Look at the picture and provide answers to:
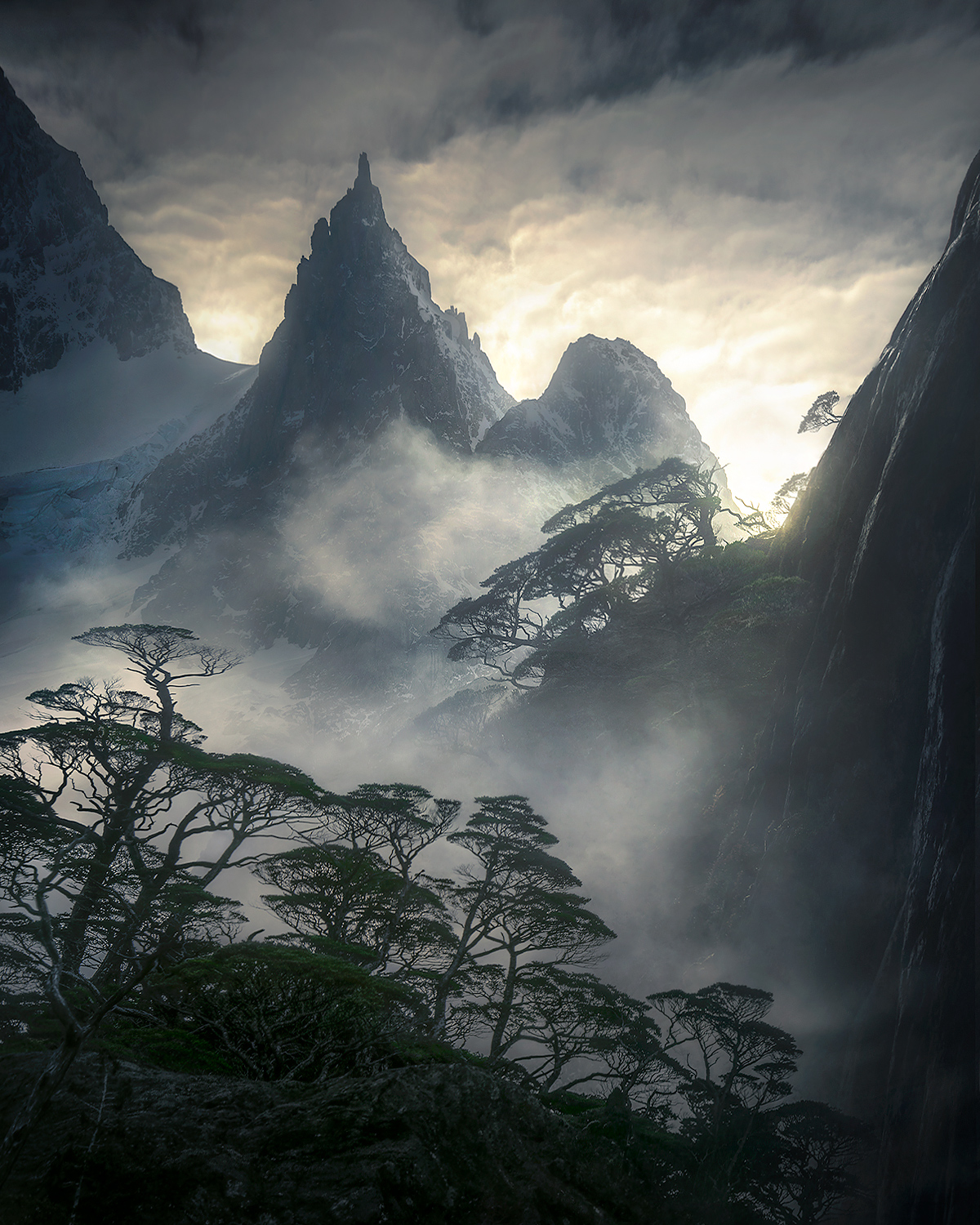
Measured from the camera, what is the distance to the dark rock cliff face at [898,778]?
319 inches

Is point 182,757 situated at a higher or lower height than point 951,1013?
higher

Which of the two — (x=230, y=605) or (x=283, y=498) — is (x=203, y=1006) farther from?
(x=283, y=498)

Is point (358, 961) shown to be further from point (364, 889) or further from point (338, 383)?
point (338, 383)

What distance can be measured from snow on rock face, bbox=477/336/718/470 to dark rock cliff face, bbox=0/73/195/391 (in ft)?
344

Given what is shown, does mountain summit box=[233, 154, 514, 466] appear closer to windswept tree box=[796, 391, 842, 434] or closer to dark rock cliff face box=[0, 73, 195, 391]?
dark rock cliff face box=[0, 73, 195, 391]

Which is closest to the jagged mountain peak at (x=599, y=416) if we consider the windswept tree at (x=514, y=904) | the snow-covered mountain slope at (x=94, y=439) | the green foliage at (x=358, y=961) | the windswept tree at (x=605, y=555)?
the windswept tree at (x=605, y=555)

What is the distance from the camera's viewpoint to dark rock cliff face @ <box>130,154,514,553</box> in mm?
107125

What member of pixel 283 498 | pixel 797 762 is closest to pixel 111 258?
pixel 283 498

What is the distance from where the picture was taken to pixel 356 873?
15.8m

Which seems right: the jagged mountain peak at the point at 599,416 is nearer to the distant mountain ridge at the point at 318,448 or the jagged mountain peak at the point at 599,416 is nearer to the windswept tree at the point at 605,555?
the distant mountain ridge at the point at 318,448

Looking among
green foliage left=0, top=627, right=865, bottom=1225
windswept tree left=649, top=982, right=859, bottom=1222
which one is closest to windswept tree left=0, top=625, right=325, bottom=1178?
green foliage left=0, top=627, right=865, bottom=1225

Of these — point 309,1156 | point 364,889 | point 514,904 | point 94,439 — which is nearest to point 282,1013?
point 309,1156

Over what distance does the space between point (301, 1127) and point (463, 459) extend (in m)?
106

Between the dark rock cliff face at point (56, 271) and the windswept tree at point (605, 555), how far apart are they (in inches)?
6122
